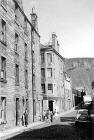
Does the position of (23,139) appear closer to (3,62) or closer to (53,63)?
(3,62)

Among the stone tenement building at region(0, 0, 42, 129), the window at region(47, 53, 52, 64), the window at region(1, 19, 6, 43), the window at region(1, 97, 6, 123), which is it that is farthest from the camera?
the window at region(47, 53, 52, 64)

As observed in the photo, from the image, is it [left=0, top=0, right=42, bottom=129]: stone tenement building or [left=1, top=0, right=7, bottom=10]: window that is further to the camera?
[left=0, top=0, right=42, bottom=129]: stone tenement building

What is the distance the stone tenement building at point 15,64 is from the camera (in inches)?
980

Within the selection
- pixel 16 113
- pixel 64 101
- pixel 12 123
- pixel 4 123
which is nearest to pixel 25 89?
pixel 16 113

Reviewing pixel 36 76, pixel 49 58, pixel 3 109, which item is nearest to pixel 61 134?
pixel 3 109

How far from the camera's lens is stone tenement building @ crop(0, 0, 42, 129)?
81.6 ft

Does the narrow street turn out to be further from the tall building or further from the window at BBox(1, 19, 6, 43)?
the tall building

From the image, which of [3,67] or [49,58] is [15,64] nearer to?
[3,67]

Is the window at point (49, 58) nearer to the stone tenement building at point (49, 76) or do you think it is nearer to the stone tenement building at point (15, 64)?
the stone tenement building at point (49, 76)

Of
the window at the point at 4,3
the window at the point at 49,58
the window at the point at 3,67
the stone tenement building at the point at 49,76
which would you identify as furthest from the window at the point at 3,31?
the window at the point at 49,58

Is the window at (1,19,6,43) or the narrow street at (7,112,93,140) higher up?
the window at (1,19,6,43)

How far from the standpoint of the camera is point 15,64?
93.7ft

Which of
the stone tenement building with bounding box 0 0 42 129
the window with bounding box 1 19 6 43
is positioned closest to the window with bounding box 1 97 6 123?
the stone tenement building with bounding box 0 0 42 129

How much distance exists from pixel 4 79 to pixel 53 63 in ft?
A: 120
